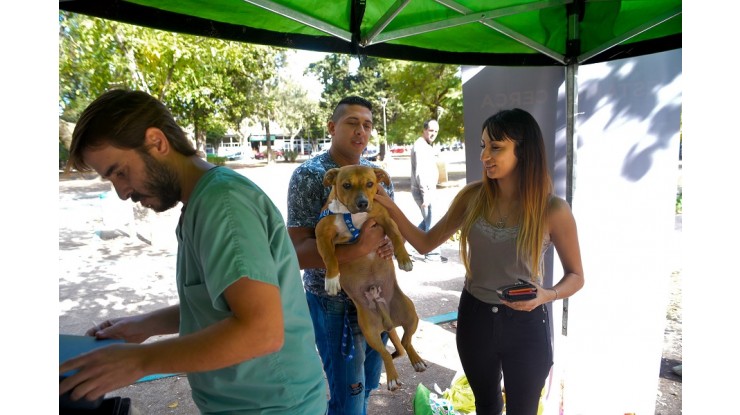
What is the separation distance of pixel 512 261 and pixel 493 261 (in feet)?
0.35

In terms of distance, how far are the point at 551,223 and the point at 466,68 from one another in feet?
7.57

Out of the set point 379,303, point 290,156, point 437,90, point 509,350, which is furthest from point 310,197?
point 290,156

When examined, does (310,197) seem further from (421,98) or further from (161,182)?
(421,98)

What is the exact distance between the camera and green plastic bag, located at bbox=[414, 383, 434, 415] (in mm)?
3771

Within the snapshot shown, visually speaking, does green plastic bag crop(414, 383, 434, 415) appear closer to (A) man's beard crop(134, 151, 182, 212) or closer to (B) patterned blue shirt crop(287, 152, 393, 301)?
(B) patterned blue shirt crop(287, 152, 393, 301)

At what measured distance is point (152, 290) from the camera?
7629 millimetres

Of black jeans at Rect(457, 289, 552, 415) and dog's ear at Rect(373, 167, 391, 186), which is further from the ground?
dog's ear at Rect(373, 167, 391, 186)

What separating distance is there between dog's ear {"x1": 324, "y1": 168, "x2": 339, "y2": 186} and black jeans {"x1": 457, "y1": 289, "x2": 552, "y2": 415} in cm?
109

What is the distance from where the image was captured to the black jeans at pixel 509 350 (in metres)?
2.49

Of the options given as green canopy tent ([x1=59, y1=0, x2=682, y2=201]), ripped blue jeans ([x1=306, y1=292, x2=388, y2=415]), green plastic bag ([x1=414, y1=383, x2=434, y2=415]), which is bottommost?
green plastic bag ([x1=414, y1=383, x2=434, y2=415])

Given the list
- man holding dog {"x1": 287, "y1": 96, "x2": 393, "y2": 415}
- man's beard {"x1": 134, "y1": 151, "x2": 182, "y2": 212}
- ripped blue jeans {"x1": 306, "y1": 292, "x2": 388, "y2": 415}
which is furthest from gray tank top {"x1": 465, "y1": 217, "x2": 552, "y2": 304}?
man's beard {"x1": 134, "y1": 151, "x2": 182, "y2": 212}

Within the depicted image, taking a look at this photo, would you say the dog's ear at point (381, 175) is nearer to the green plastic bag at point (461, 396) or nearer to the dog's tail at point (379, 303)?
the dog's tail at point (379, 303)

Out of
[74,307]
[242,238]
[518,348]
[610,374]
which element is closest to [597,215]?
[610,374]

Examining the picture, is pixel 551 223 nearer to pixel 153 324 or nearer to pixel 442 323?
pixel 153 324
